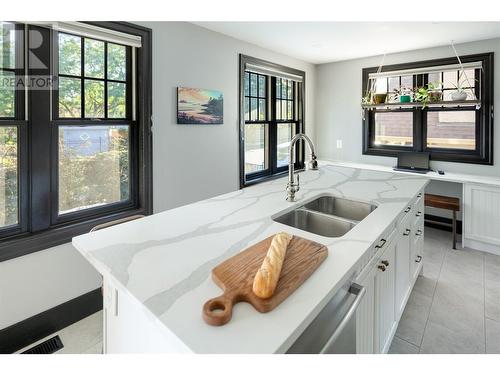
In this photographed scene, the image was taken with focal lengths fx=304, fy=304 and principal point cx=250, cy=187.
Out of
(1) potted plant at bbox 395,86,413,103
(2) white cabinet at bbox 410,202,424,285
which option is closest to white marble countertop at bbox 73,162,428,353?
(2) white cabinet at bbox 410,202,424,285

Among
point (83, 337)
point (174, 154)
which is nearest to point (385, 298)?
point (83, 337)

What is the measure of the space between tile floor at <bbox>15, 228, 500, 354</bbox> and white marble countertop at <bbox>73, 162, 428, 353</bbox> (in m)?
0.97

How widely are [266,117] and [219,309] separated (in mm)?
3723

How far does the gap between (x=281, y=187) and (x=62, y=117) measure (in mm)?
1684

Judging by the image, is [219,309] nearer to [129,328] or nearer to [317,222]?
[129,328]

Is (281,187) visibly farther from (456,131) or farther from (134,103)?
(456,131)

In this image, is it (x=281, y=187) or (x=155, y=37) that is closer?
(x=281, y=187)

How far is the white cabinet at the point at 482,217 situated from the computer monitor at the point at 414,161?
71 centimetres

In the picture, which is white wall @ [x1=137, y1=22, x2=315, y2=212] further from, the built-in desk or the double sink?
the built-in desk

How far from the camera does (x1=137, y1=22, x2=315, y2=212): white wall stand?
277cm

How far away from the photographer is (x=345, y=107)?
4824 mm

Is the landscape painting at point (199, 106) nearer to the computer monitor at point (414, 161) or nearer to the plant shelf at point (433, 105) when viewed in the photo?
the plant shelf at point (433, 105)
